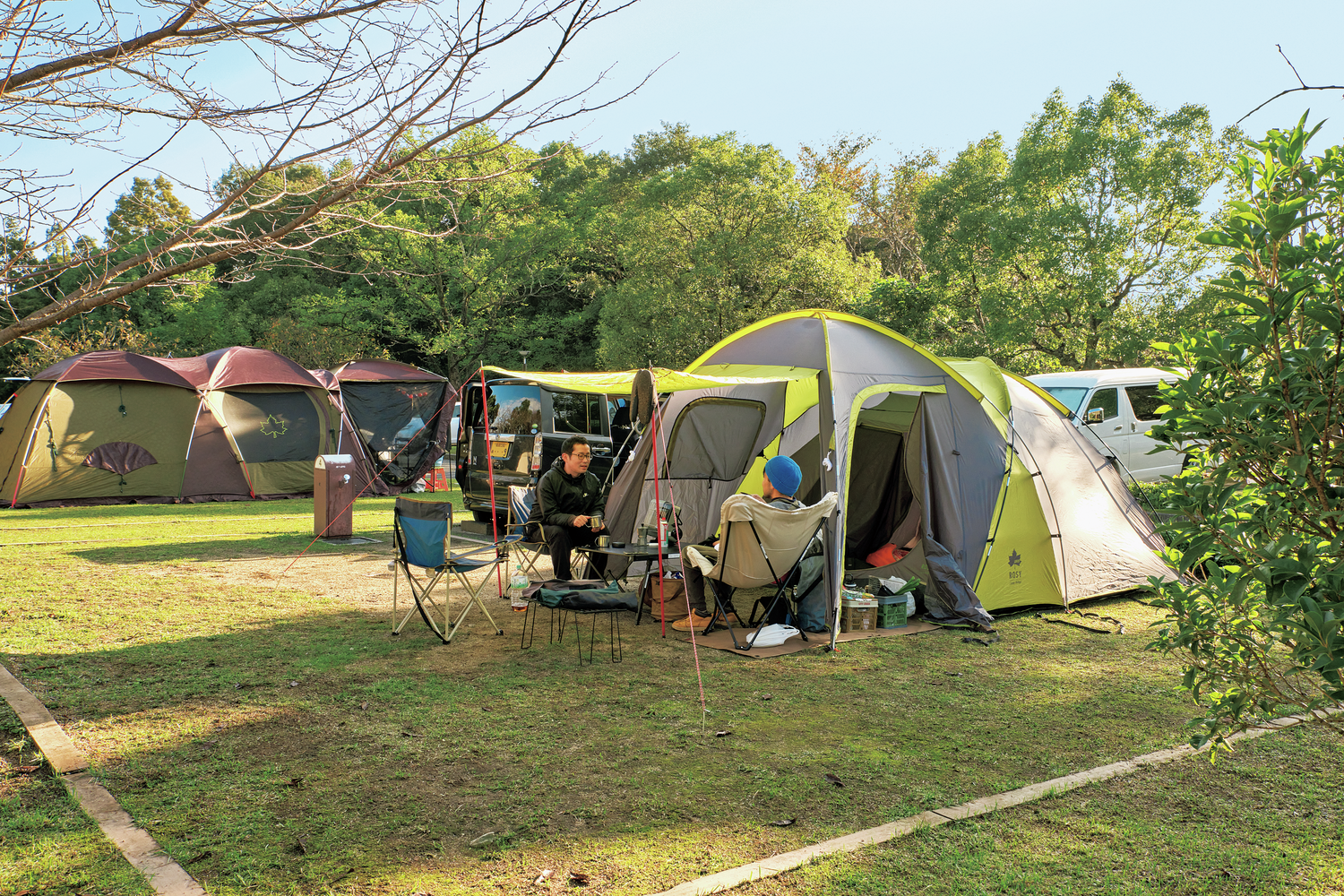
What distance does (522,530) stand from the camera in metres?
8.42

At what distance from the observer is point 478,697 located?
5.00 m

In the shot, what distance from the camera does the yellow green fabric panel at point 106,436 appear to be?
13.6 metres

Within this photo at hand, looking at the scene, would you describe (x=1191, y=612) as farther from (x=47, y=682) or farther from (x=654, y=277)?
(x=654, y=277)

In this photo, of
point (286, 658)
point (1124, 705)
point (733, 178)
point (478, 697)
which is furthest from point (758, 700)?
point (733, 178)

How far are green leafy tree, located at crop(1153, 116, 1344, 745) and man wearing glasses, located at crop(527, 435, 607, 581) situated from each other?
17.4 feet

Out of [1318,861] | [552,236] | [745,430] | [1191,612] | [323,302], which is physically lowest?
[1318,861]

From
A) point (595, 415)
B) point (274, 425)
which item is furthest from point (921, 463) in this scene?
point (274, 425)

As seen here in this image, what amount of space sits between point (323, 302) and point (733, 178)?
13890 mm

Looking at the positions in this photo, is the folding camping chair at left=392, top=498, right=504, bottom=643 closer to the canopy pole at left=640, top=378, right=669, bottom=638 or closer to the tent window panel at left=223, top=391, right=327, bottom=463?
the canopy pole at left=640, top=378, right=669, bottom=638

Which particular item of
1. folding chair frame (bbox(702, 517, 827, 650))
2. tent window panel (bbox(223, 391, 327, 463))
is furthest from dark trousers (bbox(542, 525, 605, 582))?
tent window panel (bbox(223, 391, 327, 463))

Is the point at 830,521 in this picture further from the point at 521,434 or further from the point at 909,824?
the point at 521,434

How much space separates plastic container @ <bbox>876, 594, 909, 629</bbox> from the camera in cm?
673

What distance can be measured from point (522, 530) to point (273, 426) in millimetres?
8561

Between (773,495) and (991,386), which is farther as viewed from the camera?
(991,386)
